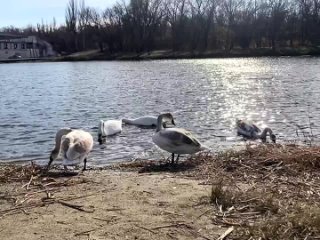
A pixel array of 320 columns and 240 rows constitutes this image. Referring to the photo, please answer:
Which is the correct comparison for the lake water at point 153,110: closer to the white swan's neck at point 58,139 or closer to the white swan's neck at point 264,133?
the white swan's neck at point 264,133

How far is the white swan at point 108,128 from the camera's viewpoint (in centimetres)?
1565

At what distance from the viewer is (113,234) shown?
5.15m

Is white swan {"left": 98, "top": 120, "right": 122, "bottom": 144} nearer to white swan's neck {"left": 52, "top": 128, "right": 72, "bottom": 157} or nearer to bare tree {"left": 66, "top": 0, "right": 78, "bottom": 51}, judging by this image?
white swan's neck {"left": 52, "top": 128, "right": 72, "bottom": 157}

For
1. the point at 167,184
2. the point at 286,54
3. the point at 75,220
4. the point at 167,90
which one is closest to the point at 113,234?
the point at 75,220

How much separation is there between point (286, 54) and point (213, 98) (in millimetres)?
58280

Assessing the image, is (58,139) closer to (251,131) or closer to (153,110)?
(251,131)

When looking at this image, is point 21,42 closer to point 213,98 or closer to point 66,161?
point 213,98

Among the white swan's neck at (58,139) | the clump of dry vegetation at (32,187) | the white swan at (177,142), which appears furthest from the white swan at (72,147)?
the white swan at (177,142)

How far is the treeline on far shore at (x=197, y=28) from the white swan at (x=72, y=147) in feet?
268

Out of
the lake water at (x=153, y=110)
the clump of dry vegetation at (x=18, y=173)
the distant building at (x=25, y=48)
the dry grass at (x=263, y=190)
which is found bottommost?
the lake water at (x=153, y=110)

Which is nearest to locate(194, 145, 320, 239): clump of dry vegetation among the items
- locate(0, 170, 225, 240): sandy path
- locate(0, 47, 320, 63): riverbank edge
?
locate(0, 170, 225, 240): sandy path

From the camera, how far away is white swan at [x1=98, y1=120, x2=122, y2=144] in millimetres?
15653

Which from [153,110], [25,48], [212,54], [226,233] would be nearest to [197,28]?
[212,54]

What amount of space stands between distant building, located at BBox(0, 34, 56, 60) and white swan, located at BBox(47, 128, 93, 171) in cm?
11633
